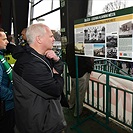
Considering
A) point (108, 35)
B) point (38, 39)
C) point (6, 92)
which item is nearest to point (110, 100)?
point (108, 35)

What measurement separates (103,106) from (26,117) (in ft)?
5.85

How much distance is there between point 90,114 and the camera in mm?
3375

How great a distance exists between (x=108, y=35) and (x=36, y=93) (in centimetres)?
100

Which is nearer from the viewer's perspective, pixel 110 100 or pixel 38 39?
pixel 38 39

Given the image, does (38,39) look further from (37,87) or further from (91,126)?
(91,126)

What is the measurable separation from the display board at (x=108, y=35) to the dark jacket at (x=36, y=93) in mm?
705

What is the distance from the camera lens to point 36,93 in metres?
1.30

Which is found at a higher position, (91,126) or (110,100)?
(110,100)

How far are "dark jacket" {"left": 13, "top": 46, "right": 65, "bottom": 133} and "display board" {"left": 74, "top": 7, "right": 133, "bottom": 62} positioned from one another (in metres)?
0.71

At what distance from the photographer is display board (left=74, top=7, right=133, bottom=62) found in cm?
159

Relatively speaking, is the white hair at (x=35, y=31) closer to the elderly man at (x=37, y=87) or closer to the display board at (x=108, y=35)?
the elderly man at (x=37, y=87)

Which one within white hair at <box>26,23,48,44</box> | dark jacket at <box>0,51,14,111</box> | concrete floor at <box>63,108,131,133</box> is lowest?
concrete floor at <box>63,108,131,133</box>

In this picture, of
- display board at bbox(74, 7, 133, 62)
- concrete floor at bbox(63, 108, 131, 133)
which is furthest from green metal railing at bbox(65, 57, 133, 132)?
display board at bbox(74, 7, 133, 62)

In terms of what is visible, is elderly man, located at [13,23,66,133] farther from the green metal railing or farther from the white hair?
the green metal railing
